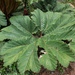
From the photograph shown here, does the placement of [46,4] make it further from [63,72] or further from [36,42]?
[63,72]

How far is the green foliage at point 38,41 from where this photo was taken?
9.00ft

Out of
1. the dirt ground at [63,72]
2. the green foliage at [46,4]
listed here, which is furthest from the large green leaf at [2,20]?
the dirt ground at [63,72]

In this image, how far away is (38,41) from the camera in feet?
9.52

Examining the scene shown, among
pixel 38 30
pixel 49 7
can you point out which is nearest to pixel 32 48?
pixel 38 30

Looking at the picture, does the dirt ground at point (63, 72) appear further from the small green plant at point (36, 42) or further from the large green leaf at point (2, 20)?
the large green leaf at point (2, 20)

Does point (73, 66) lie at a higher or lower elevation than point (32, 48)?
lower

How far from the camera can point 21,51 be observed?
282 centimetres

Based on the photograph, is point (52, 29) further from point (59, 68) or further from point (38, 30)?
point (59, 68)

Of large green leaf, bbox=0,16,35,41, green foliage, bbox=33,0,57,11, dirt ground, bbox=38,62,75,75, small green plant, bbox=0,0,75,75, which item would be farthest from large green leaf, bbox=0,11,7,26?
dirt ground, bbox=38,62,75,75

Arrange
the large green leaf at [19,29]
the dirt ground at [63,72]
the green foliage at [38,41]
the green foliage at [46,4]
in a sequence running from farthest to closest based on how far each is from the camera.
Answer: the green foliage at [46,4], the dirt ground at [63,72], the large green leaf at [19,29], the green foliage at [38,41]

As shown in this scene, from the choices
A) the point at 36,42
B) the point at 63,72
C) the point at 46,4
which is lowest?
the point at 63,72

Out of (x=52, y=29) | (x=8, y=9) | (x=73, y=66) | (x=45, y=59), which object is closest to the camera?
(x=45, y=59)

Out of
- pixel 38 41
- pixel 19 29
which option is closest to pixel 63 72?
pixel 38 41

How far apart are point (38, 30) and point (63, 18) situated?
0.36 m
